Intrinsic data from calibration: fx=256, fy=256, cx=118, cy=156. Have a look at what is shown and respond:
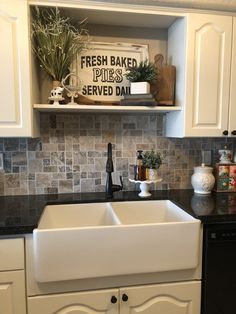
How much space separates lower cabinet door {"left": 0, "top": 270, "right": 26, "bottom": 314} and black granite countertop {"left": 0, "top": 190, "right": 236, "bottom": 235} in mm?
206

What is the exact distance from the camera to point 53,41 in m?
1.50

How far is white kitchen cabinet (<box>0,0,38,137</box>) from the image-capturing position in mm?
1352

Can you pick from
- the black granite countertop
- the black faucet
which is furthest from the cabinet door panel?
the black faucet

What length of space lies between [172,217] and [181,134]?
528 millimetres

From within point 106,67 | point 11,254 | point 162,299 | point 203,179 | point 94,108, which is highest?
point 106,67

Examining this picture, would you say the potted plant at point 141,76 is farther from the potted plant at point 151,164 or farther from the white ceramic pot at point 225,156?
the white ceramic pot at point 225,156

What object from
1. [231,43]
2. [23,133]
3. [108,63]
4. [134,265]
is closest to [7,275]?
[134,265]

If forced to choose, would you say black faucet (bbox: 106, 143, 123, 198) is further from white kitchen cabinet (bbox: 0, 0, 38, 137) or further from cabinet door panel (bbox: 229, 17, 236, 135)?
cabinet door panel (bbox: 229, 17, 236, 135)

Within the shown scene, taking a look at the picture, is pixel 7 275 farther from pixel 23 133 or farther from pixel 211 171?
pixel 211 171

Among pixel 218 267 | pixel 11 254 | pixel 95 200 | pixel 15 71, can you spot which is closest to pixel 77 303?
pixel 11 254

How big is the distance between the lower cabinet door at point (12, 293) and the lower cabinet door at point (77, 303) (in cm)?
4

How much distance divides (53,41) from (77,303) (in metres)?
1.41

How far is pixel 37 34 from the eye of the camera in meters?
1.49

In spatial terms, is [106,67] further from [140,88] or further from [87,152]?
[87,152]
